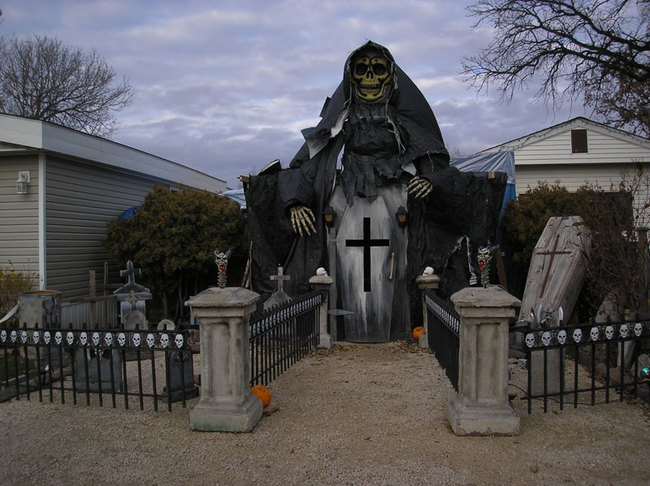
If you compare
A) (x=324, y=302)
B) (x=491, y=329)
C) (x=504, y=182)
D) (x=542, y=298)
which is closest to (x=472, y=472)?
(x=491, y=329)

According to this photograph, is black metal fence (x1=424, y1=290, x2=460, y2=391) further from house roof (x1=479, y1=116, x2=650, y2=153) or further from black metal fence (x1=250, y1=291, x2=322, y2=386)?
house roof (x1=479, y1=116, x2=650, y2=153)

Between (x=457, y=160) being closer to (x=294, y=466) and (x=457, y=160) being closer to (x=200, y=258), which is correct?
(x=200, y=258)

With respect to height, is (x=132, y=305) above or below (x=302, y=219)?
below

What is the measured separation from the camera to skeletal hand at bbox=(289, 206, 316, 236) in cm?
941

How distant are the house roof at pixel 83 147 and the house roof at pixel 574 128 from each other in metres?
9.91

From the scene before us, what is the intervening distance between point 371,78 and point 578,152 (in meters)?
8.92

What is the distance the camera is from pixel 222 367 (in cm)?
496

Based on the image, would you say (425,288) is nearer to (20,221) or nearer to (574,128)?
(20,221)

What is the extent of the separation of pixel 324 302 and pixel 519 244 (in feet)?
17.9

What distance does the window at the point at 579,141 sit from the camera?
631 inches

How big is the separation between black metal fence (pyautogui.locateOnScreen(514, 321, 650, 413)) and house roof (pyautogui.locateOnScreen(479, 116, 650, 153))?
10.8 meters

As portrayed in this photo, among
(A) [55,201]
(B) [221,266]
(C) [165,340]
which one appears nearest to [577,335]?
(B) [221,266]

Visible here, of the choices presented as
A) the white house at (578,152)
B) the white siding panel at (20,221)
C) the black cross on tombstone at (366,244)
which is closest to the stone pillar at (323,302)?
the black cross on tombstone at (366,244)

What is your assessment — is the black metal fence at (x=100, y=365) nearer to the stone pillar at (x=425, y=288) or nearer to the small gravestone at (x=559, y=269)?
the stone pillar at (x=425, y=288)
